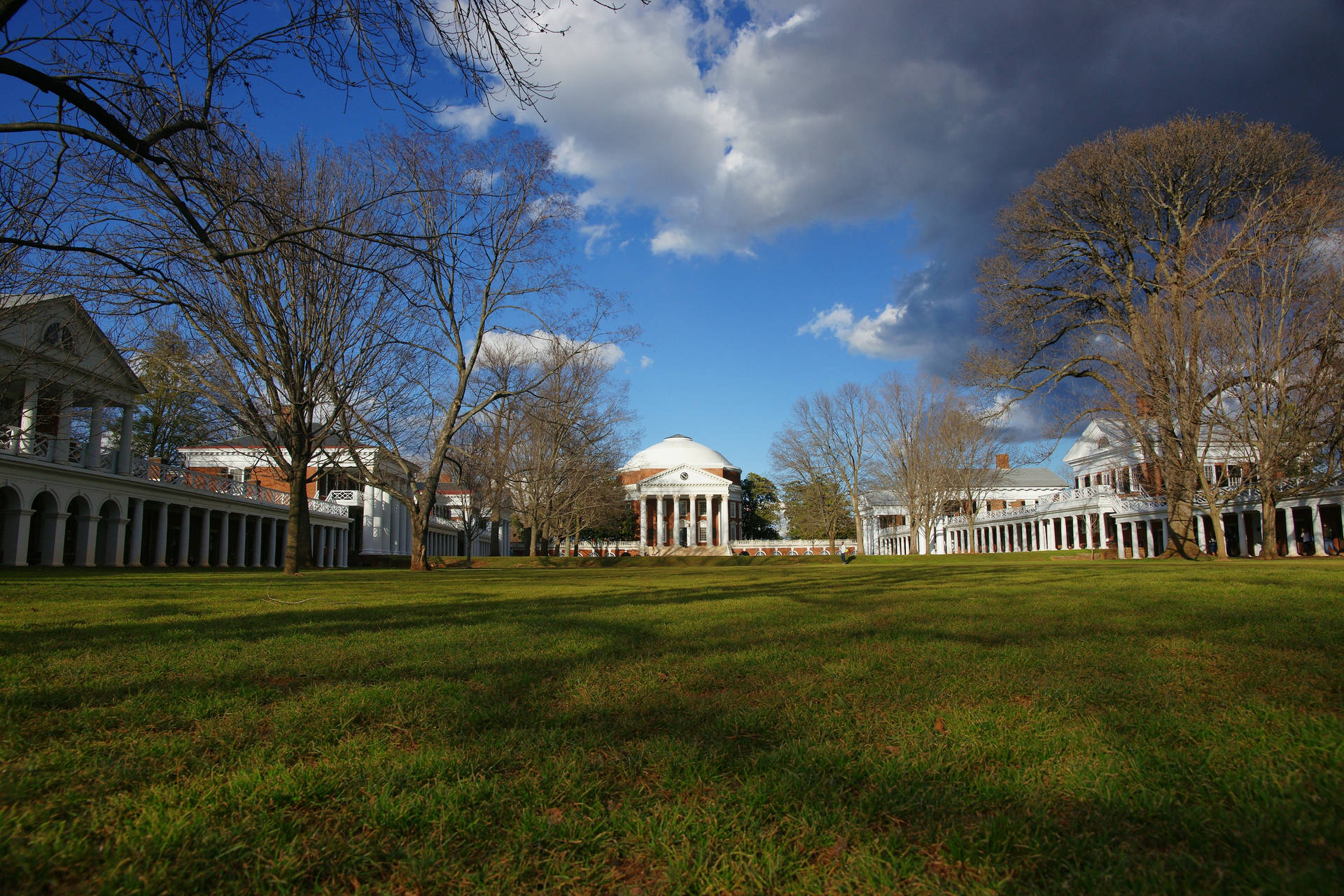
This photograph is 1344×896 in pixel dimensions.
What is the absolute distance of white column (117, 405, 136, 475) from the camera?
1154 inches

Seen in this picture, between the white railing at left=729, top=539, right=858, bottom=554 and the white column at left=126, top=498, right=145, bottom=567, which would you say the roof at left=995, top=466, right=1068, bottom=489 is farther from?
the white column at left=126, top=498, right=145, bottom=567

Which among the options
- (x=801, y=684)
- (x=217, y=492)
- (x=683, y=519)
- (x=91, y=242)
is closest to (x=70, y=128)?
(x=91, y=242)

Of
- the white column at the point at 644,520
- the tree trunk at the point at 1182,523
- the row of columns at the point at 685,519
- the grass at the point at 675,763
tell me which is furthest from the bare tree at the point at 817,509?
the grass at the point at 675,763

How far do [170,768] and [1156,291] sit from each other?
32.1 metres

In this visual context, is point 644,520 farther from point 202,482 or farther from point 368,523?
point 202,482

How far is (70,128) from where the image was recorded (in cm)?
509

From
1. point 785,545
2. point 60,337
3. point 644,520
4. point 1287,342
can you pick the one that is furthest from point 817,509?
point 60,337

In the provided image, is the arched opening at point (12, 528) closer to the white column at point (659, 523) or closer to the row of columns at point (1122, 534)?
the row of columns at point (1122, 534)

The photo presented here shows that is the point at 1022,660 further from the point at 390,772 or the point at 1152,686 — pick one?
the point at 390,772

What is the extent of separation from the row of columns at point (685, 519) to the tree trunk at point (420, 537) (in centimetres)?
5901

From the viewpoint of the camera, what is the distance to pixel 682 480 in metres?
86.6

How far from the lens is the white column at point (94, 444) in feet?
89.7

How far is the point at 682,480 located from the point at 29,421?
6676cm

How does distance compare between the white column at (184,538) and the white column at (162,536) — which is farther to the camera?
the white column at (184,538)
